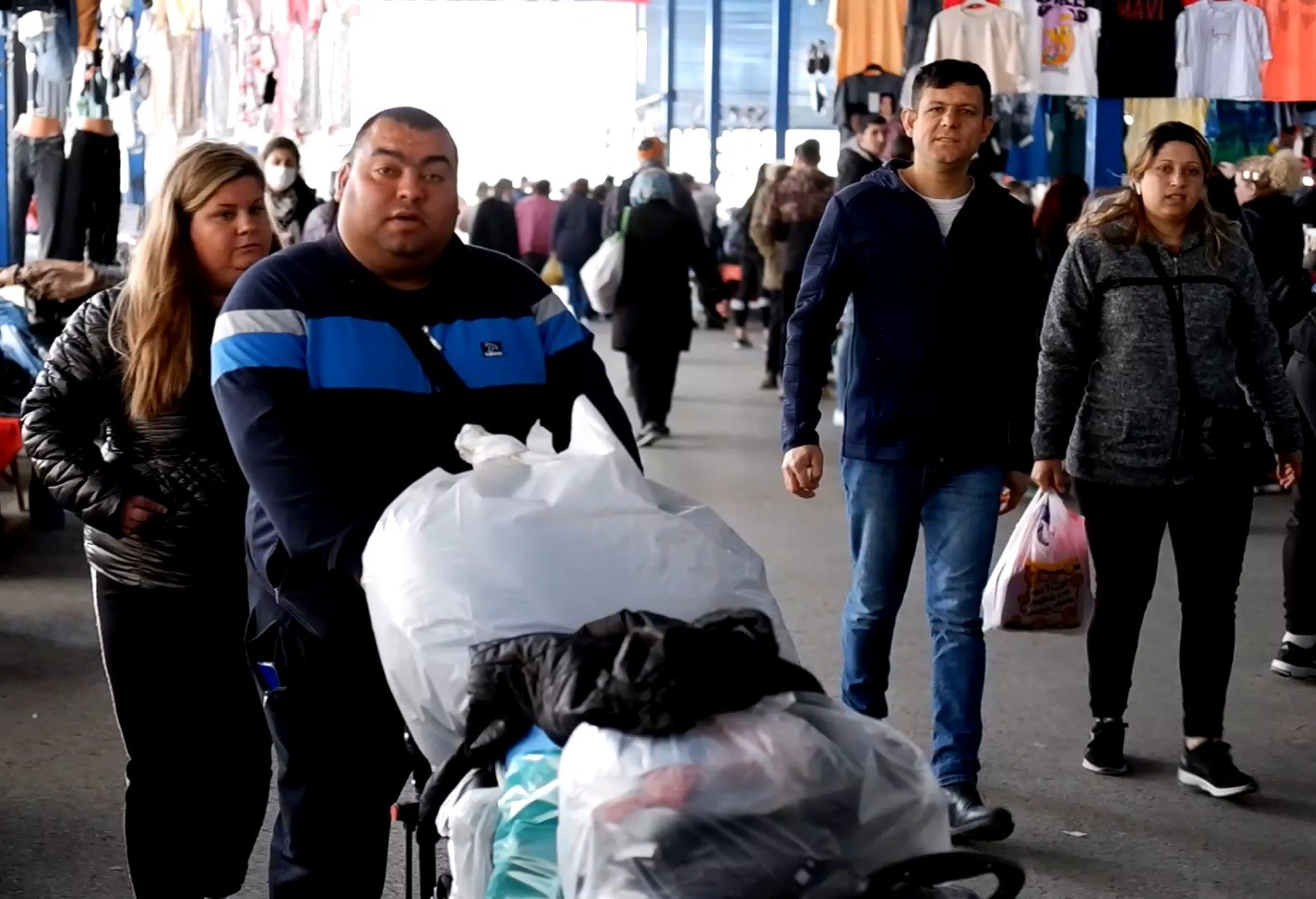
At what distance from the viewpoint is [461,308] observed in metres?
3.13

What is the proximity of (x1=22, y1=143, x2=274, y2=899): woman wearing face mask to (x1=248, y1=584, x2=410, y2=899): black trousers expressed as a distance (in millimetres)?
617

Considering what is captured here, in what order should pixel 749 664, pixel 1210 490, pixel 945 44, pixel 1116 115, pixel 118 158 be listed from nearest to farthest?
pixel 749 664, pixel 1210 490, pixel 118 158, pixel 945 44, pixel 1116 115

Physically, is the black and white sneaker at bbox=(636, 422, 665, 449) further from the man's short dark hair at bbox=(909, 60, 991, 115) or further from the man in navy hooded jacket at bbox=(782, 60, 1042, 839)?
the man's short dark hair at bbox=(909, 60, 991, 115)

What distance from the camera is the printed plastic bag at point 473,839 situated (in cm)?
231

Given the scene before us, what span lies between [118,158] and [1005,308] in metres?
6.71

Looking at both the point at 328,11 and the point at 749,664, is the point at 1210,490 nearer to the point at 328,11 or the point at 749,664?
the point at 749,664

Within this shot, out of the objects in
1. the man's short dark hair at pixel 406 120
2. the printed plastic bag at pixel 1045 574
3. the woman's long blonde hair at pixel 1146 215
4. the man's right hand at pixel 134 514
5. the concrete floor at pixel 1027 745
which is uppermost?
the man's short dark hair at pixel 406 120

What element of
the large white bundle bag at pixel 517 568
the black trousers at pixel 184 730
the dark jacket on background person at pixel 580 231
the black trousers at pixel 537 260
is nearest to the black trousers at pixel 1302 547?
the black trousers at pixel 184 730

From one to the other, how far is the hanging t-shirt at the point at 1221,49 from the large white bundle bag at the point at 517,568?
385 inches

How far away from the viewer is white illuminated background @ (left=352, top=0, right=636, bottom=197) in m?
32.8

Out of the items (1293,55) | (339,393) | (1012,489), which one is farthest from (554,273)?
(339,393)

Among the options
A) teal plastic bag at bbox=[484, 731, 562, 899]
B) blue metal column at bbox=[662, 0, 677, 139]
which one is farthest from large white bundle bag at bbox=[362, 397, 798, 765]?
blue metal column at bbox=[662, 0, 677, 139]

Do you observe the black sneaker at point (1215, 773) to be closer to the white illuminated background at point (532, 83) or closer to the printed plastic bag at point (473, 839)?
the printed plastic bag at point (473, 839)

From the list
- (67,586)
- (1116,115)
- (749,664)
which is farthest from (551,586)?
(1116,115)
